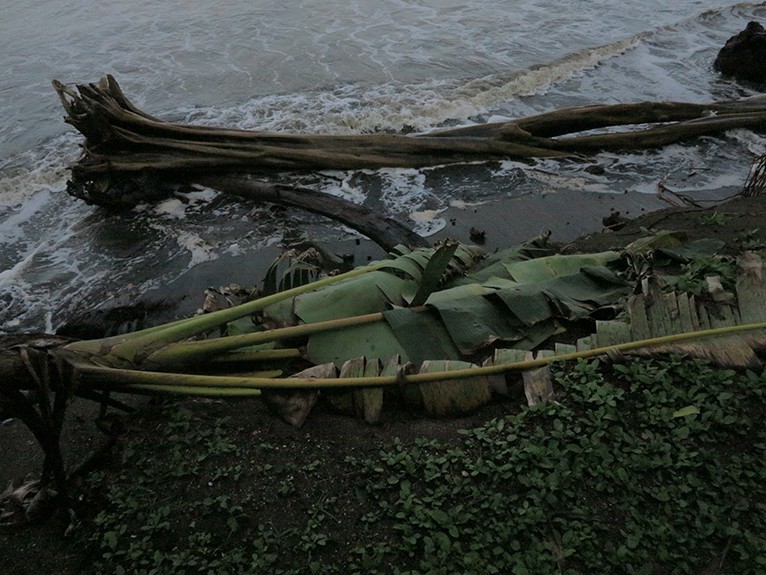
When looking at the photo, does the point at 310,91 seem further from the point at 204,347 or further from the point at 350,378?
the point at 350,378

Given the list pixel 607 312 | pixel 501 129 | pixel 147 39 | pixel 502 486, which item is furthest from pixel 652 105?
pixel 147 39

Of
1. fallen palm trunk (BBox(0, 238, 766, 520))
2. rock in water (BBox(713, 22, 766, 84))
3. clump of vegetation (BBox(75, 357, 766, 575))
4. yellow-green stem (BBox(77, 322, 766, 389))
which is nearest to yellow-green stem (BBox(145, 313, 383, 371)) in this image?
fallen palm trunk (BBox(0, 238, 766, 520))

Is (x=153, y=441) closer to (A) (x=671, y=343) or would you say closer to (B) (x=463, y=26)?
(A) (x=671, y=343)

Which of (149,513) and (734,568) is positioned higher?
(149,513)

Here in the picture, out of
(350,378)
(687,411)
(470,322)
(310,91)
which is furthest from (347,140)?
(687,411)

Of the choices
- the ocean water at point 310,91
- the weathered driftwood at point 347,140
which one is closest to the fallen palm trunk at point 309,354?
the ocean water at point 310,91

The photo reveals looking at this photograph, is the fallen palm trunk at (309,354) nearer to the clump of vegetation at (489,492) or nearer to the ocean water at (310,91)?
the clump of vegetation at (489,492)

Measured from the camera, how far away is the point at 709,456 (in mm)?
2980

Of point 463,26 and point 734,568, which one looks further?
point 463,26

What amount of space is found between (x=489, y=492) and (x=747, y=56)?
37.1ft

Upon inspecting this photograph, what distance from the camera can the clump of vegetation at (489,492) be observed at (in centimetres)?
266

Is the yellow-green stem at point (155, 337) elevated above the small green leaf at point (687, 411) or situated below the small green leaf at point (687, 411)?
above

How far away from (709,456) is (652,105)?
7.00m

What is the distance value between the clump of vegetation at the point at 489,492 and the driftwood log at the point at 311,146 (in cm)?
333
